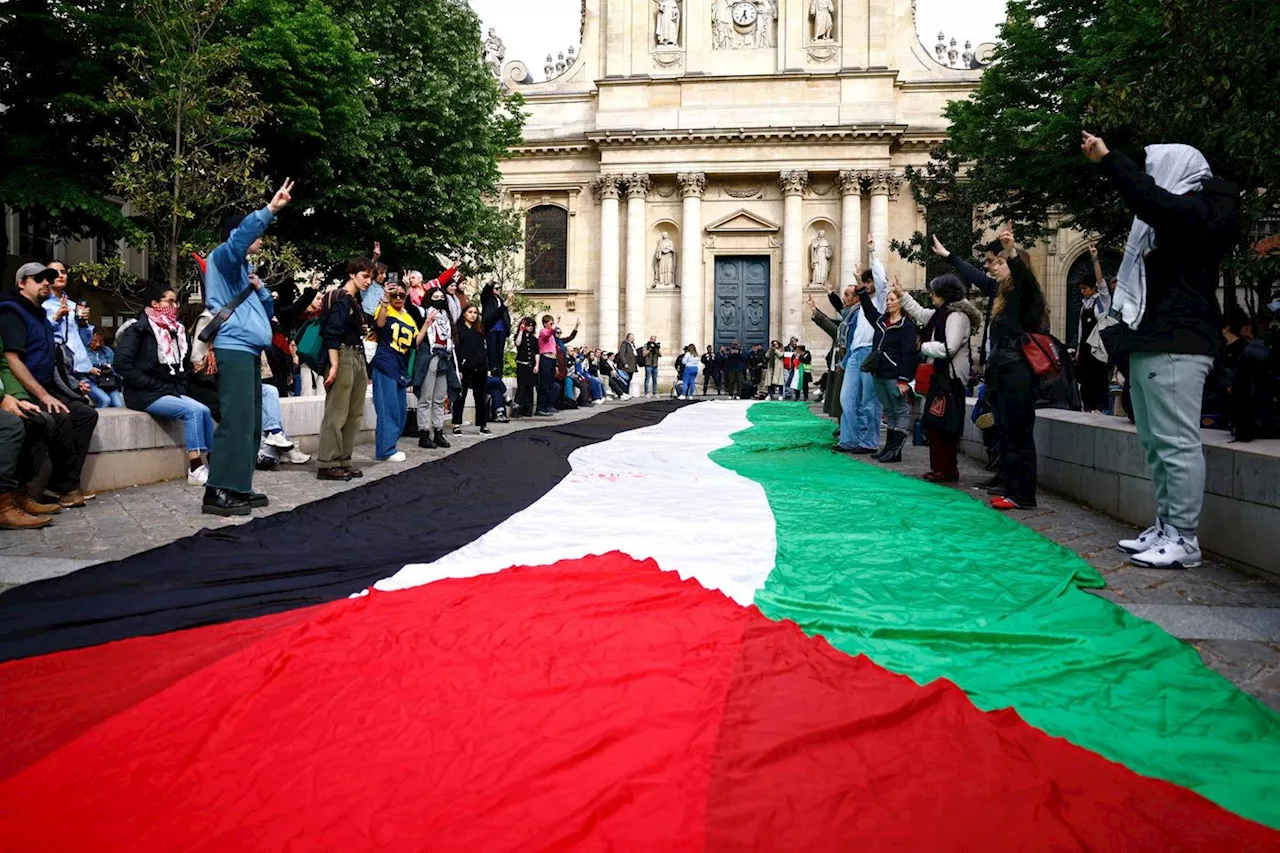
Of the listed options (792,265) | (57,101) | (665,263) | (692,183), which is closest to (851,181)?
(792,265)

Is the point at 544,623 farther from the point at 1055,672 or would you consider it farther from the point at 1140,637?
the point at 1140,637

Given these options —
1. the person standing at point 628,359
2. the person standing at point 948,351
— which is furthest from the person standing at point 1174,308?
the person standing at point 628,359

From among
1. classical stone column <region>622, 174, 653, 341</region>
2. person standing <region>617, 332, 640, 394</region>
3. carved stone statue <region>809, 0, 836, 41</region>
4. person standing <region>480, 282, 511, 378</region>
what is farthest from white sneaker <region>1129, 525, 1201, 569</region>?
carved stone statue <region>809, 0, 836, 41</region>

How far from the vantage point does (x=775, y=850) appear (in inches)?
76.4

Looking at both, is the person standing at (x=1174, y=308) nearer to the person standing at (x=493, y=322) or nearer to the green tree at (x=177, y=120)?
the person standing at (x=493, y=322)

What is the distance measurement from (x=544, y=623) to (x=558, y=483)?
14.3 ft

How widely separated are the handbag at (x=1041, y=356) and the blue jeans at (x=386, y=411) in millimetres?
5955

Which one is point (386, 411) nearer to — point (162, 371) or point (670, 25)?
point (162, 371)

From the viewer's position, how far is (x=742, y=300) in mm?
37219

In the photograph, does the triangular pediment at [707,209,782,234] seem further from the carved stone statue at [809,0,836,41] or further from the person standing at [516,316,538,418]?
the person standing at [516,316,538,418]

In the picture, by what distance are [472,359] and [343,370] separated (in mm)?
4339

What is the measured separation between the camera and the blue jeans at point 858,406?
10406mm

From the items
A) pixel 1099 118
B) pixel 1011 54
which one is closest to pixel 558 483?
pixel 1099 118

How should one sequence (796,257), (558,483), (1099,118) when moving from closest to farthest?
(1099,118) < (558,483) < (796,257)
